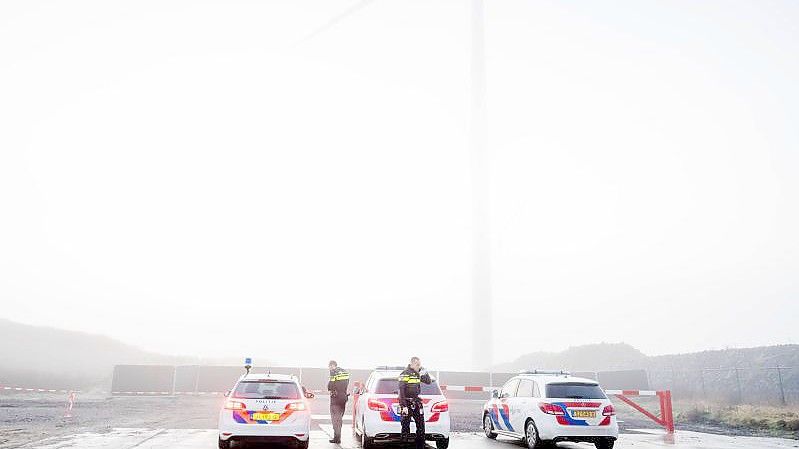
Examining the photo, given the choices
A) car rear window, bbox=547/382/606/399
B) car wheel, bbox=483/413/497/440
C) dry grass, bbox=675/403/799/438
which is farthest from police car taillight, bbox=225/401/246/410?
dry grass, bbox=675/403/799/438

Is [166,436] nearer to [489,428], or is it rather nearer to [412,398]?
[412,398]

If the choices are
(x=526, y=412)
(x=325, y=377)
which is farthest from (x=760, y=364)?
(x=526, y=412)

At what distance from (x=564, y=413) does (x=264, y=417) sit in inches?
233

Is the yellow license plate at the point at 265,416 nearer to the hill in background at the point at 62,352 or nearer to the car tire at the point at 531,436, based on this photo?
the car tire at the point at 531,436

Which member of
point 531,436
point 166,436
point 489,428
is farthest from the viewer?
point 489,428

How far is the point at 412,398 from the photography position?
11.2 metres

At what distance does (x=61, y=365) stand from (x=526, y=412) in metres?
96.9

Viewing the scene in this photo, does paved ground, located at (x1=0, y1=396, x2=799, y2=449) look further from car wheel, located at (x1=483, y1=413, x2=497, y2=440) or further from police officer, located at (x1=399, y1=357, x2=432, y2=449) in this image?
police officer, located at (x1=399, y1=357, x2=432, y2=449)

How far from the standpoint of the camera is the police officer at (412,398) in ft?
36.6

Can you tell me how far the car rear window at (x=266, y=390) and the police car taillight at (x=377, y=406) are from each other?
1529 mm

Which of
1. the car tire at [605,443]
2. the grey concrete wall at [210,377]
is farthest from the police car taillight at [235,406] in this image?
the grey concrete wall at [210,377]

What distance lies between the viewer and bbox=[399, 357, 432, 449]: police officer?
1115 centimetres

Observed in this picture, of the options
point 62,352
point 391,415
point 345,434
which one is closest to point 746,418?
point 345,434

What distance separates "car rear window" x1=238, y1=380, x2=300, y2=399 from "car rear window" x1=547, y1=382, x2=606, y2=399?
17.2 ft
